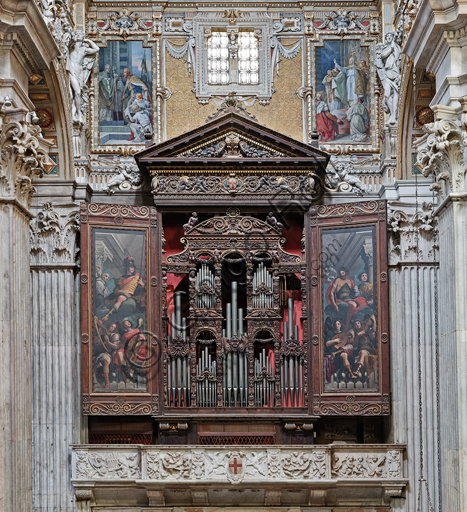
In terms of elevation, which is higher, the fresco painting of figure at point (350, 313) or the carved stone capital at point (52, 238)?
the carved stone capital at point (52, 238)

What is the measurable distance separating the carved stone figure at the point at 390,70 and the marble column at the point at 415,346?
1.93m

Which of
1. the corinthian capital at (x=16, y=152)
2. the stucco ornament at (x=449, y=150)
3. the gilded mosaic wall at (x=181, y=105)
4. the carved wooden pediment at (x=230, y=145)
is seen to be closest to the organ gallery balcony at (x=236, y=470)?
the carved wooden pediment at (x=230, y=145)

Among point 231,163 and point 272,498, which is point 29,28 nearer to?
point 231,163

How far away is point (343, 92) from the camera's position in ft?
71.4

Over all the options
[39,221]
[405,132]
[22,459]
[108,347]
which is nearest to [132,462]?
[108,347]

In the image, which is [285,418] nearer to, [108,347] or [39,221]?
[108,347]

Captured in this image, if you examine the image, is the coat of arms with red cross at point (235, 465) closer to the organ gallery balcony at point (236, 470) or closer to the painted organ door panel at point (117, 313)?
the organ gallery balcony at point (236, 470)

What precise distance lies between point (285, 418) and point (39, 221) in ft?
21.3

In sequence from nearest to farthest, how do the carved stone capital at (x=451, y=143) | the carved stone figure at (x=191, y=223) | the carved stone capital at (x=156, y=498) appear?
the carved stone capital at (x=451, y=143), the carved stone capital at (x=156, y=498), the carved stone figure at (x=191, y=223)

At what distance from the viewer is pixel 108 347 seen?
65.5 ft

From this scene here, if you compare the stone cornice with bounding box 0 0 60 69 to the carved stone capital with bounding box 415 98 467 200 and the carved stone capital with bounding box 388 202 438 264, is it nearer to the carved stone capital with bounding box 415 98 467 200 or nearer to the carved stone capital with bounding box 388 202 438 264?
the carved stone capital with bounding box 415 98 467 200

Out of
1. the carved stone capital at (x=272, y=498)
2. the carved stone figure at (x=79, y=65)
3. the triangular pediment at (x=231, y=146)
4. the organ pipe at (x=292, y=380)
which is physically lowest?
the carved stone capital at (x=272, y=498)

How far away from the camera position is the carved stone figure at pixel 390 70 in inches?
821

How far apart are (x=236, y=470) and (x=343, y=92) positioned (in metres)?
8.56
